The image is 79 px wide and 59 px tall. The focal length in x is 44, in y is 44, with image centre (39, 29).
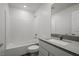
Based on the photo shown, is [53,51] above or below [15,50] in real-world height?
above

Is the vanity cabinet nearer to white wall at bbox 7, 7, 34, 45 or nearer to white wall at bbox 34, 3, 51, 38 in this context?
white wall at bbox 34, 3, 51, 38

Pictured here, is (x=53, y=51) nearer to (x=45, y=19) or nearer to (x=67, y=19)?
(x=67, y=19)

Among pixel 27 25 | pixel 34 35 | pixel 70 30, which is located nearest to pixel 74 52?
pixel 70 30

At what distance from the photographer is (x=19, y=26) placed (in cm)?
266

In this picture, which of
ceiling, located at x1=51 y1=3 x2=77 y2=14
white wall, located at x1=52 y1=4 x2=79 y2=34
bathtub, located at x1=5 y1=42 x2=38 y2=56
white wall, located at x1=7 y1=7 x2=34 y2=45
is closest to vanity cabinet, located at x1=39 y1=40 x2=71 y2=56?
white wall, located at x1=52 y1=4 x2=79 y2=34

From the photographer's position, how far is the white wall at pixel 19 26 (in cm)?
242

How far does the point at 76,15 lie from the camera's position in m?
0.98

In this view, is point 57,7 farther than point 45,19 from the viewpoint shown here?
No

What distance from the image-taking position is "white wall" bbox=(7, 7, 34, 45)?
7.93 feet

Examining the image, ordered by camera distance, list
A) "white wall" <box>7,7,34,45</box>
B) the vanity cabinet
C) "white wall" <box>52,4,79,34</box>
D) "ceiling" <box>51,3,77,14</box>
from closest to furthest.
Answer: the vanity cabinet, "white wall" <box>52,4,79,34</box>, "ceiling" <box>51,3,77,14</box>, "white wall" <box>7,7,34,45</box>

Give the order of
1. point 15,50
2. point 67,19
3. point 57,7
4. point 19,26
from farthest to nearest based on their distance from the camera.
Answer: point 19,26, point 15,50, point 57,7, point 67,19

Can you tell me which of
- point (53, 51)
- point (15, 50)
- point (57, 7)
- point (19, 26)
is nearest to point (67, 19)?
point (57, 7)

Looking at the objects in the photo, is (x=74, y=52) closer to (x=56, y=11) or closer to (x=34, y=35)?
(x=56, y=11)

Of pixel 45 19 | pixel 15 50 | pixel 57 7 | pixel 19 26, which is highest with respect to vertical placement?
pixel 57 7
